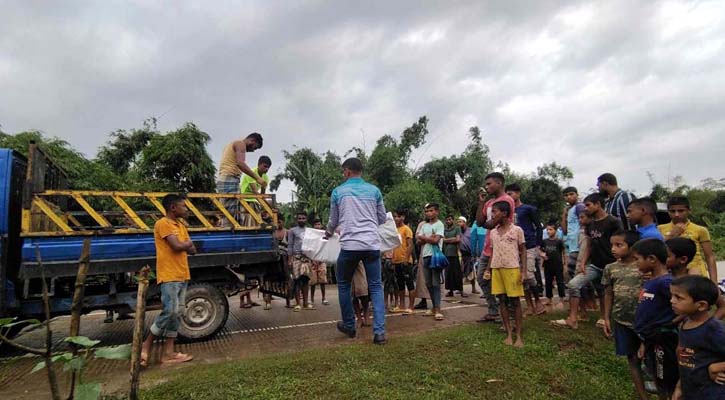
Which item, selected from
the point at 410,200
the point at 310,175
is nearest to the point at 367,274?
the point at 410,200

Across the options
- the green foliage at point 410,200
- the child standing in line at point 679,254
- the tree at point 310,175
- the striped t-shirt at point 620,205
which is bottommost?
the child standing in line at point 679,254

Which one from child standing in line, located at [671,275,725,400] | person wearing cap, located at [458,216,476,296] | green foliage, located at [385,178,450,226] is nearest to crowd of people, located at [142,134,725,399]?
child standing in line, located at [671,275,725,400]

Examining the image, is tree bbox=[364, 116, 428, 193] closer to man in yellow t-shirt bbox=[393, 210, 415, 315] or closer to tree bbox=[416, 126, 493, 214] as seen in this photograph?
tree bbox=[416, 126, 493, 214]

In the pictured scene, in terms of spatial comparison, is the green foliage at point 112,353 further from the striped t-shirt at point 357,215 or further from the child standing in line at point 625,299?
the child standing in line at point 625,299

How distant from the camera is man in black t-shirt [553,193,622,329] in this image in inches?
188

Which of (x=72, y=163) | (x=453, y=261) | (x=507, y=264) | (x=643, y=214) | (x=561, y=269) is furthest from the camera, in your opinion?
(x=72, y=163)

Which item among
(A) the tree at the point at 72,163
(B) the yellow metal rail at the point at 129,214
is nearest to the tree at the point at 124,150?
(A) the tree at the point at 72,163

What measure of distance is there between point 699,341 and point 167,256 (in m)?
4.17

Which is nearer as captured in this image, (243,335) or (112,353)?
(112,353)

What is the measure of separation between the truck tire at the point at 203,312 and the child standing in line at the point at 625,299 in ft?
13.8

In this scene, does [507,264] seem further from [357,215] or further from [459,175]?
[459,175]

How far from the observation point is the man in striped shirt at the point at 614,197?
5.06m

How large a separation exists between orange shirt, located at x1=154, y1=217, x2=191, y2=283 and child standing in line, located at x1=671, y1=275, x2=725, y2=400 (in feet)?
13.1

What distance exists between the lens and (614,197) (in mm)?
5188
